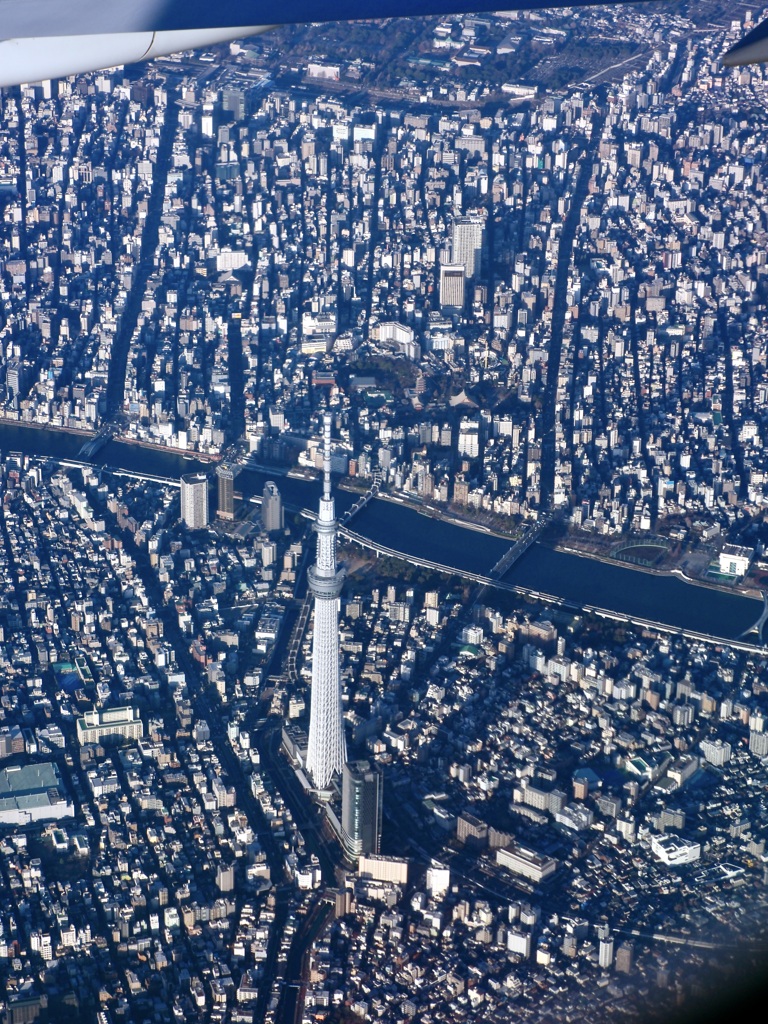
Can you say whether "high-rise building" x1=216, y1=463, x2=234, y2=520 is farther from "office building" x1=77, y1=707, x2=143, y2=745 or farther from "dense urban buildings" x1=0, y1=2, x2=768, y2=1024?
"office building" x1=77, y1=707, x2=143, y2=745

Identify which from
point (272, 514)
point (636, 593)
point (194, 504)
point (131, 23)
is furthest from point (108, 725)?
point (131, 23)

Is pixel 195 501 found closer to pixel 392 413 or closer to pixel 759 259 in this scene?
pixel 392 413

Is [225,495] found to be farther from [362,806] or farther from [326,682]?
[362,806]

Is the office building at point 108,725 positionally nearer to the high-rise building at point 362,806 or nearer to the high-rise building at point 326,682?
the high-rise building at point 326,682

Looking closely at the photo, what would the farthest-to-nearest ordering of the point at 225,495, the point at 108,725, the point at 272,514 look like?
the point at 225,495, the point at 272,514, the point at 108,725

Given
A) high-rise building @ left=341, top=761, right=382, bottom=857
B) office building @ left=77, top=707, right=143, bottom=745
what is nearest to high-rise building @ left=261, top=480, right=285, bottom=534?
office building @ left=77, top=707, right=143, bottom=745

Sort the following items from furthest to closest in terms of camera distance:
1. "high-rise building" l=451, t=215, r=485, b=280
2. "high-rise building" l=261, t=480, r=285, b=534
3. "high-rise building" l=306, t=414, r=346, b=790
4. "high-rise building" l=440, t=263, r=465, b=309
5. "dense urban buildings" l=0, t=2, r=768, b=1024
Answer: "high-rise building" l=451, t=215, r=485, b=280
"high-rise building" l=440, t=263, r=465, b=309
"high-rise building" l=261, t=480, r=285, b=534
"high-rise building" l=306, t=414, r=346, b=790
"dense urban buildings" l=0, t=2, r=768, b=1024

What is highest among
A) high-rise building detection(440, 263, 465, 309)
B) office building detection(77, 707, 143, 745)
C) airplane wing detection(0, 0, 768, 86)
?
airplane wing detection(0, 0, 768, 86)
